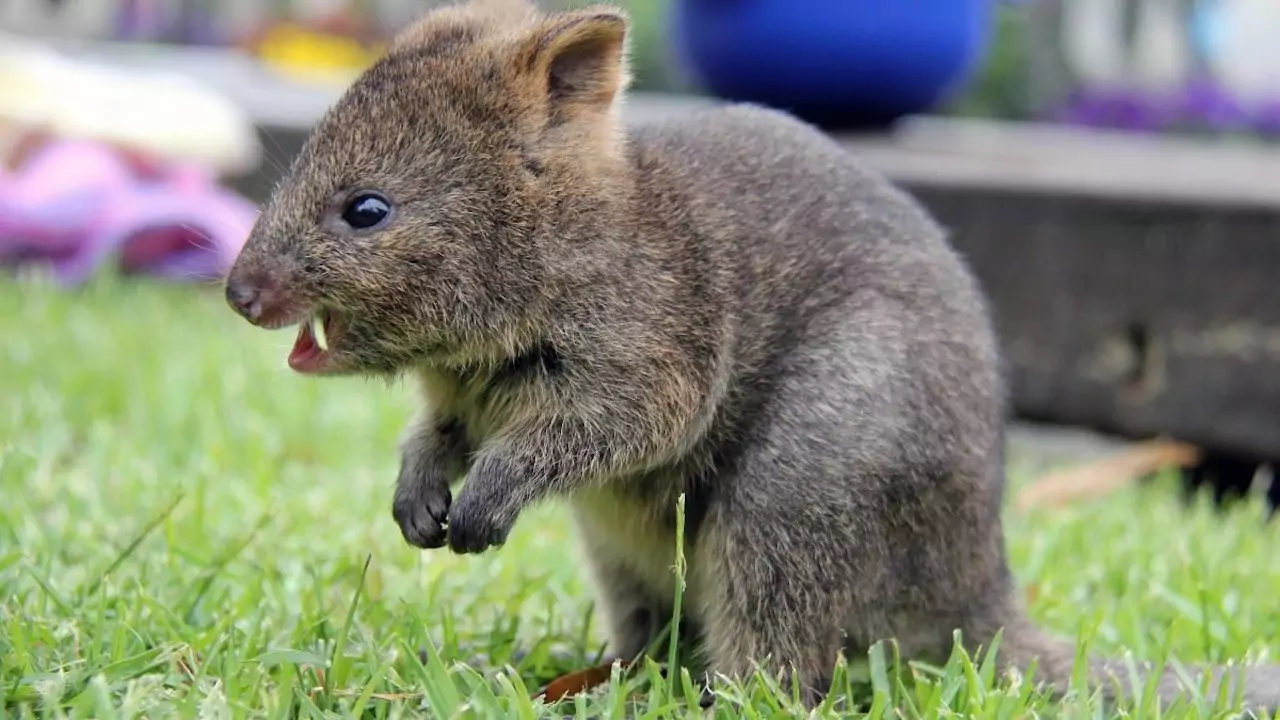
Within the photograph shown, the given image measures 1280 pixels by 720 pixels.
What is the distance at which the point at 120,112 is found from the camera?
30.6 ft

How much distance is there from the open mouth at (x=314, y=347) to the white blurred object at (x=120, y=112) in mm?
6393

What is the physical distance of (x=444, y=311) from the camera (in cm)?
317

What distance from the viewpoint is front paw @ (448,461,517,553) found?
3.14 metres

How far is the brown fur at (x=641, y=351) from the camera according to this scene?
3.18 metres

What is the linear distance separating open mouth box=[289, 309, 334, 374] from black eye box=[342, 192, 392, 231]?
0.22m

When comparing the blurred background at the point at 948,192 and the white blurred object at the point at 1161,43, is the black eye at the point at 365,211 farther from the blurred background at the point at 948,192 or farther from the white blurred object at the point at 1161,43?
the white blurred object at the point at 1161,43

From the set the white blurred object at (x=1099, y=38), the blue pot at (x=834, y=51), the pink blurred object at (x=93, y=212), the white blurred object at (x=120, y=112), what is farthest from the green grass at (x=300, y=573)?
the white blurred object at (x=1099, y=38)

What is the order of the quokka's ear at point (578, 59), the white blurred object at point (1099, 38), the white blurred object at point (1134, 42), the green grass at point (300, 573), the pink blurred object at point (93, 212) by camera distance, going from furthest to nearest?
the white blurred object at point (1134, 42)
the white blurred object at point (1099, 38)
the pink blurred object at point (93, 212)
the quokka's ear at point (578, 59)
the green grass at point (300, 573)

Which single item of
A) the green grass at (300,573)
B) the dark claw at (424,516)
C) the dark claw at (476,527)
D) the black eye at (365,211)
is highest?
the black eye at (365,211)

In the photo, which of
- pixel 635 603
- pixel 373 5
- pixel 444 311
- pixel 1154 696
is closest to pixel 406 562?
pixel 635 603

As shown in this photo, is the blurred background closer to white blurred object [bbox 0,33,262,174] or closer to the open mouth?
white blurred object [bbox 0,33,262,174]

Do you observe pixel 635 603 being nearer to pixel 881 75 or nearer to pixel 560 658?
pixel 560 658

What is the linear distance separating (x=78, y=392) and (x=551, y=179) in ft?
11.5

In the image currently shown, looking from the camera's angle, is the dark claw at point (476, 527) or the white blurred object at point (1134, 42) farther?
the white blurred object at point (1134, 42)
